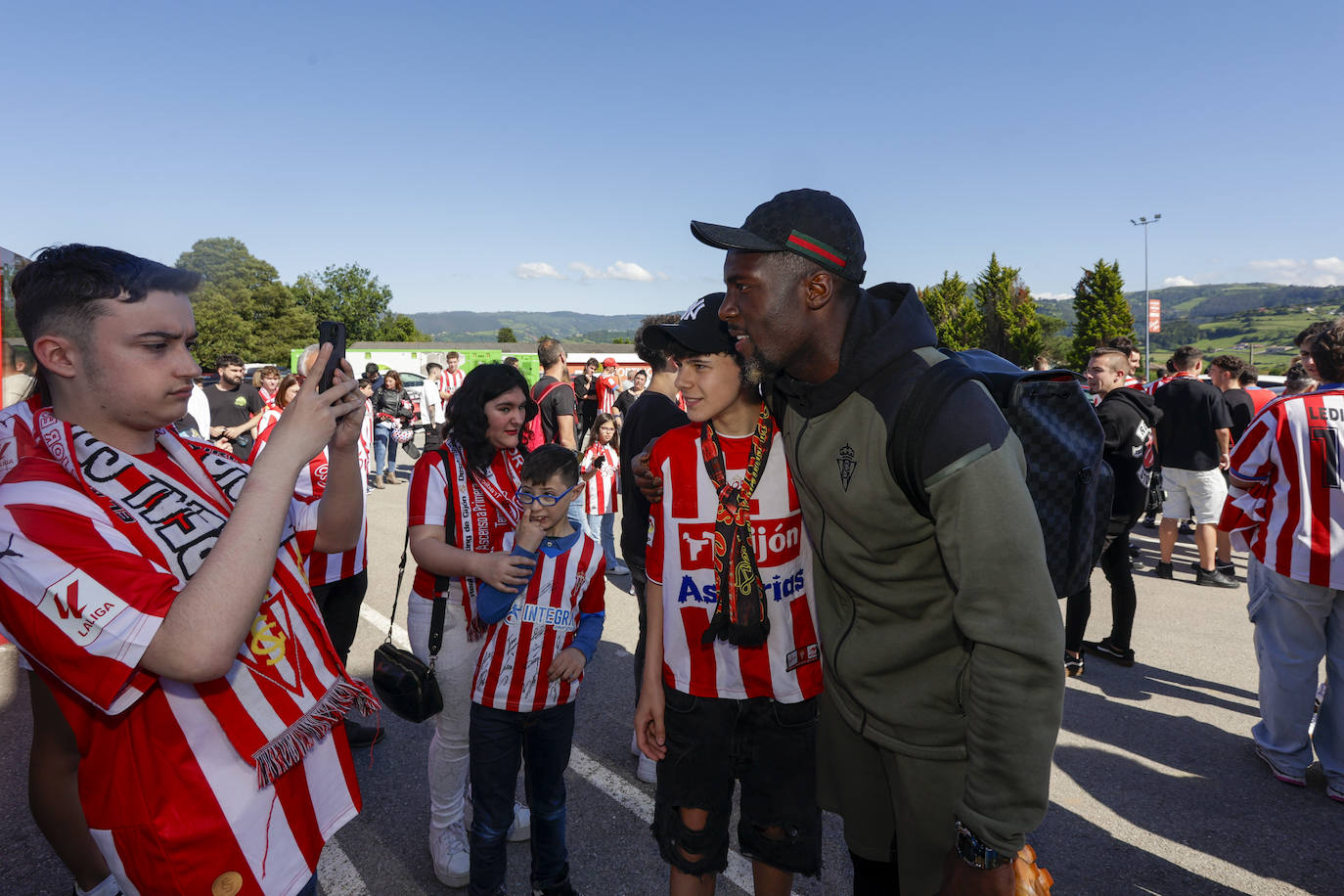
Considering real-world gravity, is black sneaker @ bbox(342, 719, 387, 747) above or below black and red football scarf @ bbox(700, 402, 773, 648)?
below

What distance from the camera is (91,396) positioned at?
4.72 feet

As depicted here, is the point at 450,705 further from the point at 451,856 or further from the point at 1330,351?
the point at 1330,351

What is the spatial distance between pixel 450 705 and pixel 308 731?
1.21m

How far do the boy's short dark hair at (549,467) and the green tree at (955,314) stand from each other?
53870 mm

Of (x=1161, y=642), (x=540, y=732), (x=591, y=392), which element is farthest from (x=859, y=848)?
(x=591, y=392)

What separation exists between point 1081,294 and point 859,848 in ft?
184

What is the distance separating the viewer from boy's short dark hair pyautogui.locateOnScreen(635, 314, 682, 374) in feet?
10.3

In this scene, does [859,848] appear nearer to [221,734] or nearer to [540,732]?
[540,732]

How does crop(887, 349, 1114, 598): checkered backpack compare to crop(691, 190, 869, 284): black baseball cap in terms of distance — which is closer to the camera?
crop(887, 349, 1114, 598): checkered backpack

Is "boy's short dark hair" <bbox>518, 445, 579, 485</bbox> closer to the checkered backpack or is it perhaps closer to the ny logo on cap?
the ny logo on cap

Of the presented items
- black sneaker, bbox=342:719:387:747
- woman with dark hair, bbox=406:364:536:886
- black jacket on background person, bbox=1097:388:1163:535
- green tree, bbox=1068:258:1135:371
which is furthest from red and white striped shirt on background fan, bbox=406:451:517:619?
green tree, bbox=1068:258:1135:371

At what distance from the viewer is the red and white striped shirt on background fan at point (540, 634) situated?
2.55 metres

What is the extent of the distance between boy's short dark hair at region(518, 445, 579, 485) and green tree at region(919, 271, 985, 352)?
53.9 m

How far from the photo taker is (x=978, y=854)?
4.80ft
